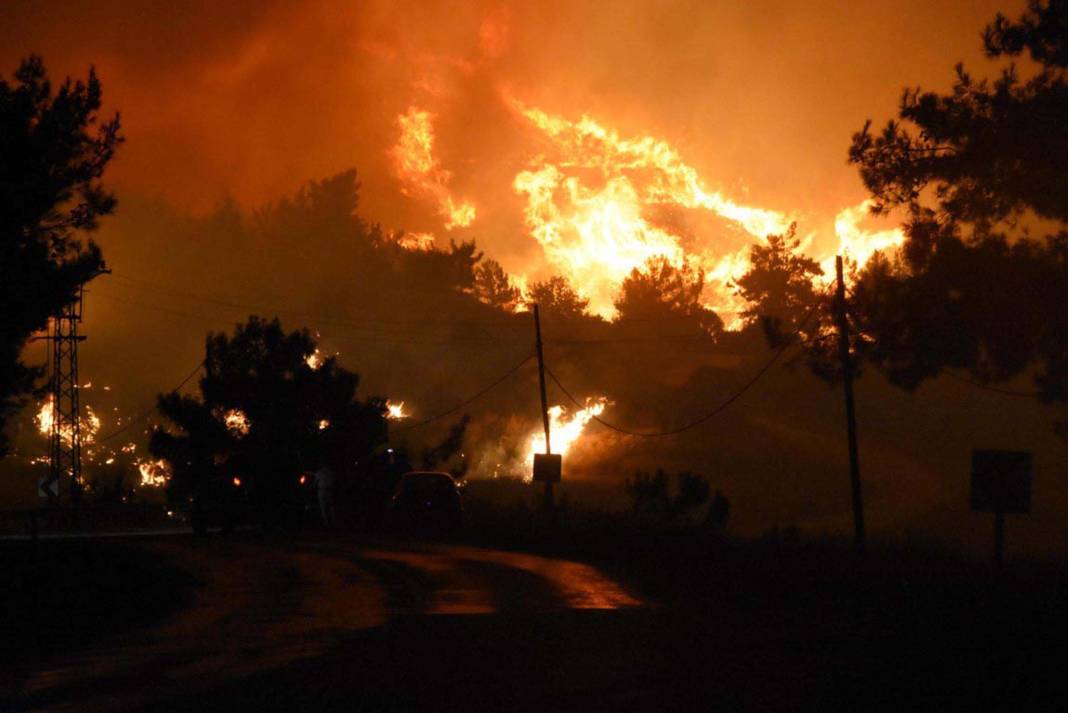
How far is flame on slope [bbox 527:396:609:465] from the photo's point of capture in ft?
319

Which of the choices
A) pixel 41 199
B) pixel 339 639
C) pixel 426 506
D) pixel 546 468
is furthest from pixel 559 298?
pixel 339 639

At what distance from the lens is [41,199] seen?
88.8 feet

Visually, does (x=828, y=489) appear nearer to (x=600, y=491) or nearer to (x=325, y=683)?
(x=600, y=491)

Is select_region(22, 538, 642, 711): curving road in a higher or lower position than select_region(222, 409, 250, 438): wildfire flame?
lower

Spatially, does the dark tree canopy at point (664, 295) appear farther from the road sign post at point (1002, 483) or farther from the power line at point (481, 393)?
the road sign post at point (1002, 483)

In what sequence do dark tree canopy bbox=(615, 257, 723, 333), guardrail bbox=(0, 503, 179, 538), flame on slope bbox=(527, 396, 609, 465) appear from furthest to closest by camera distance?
dark tree canopy bbox=(615, 257, 723, 333), flame on slope bbox=(527, 396, 609, 465), guardrail bbox=(0, 503, 179, 538)

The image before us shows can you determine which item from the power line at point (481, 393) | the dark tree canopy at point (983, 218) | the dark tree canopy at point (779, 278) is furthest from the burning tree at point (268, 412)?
the dark tree canopy at point (779, 278)

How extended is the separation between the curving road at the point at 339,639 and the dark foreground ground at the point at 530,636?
1.5 inches

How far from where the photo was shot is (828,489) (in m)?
91.9

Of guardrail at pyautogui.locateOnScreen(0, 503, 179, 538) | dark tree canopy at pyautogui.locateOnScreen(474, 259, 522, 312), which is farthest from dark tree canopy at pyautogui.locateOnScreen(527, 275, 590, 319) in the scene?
guardrail at pyautogui.locateOnScreen(0, 503, 179, 538)

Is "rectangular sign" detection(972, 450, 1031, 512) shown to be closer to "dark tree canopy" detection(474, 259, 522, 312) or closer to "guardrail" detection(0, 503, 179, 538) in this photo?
"guardrail" detection(0, 503, 179, 538)

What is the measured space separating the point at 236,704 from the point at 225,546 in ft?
74.4

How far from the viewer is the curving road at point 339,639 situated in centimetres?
1073

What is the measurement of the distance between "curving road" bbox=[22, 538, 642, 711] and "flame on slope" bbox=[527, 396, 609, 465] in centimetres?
7114
